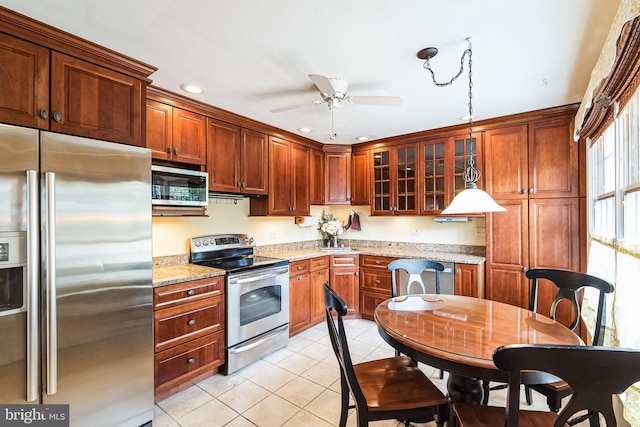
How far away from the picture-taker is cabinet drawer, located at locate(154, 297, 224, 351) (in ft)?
7.25

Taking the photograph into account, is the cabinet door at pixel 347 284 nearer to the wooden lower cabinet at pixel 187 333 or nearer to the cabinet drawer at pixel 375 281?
the cabinet drawer at pixel 375 281

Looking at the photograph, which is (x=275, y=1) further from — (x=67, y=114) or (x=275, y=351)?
(x=275, y=351)

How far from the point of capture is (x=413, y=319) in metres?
1.80

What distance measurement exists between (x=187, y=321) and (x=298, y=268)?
1397mm

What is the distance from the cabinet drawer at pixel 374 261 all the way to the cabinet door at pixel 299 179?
1.02 metres

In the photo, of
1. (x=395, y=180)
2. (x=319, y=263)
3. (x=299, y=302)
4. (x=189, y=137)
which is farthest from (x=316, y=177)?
(x=189, y=137)

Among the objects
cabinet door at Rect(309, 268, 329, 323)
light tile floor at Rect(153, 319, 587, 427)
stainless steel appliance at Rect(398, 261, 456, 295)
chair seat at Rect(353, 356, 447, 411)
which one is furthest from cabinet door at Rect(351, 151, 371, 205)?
chair seat at Rect(353, 356, 447, 411)

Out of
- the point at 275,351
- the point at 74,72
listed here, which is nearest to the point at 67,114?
the point at 74,72

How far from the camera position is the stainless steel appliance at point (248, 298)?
2.67 metres

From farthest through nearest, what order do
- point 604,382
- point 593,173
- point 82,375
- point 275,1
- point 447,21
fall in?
1. point 593,173
2. point 82,375
3. point 447,21
4. point 275,1
5. point 604,382

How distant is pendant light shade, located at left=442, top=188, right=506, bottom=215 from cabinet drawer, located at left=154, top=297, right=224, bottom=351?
2084 mm

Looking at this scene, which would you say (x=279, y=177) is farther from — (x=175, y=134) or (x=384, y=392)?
(x=384, y=392)

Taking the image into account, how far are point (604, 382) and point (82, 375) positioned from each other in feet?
8.15

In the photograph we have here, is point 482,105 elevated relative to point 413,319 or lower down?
elevated
